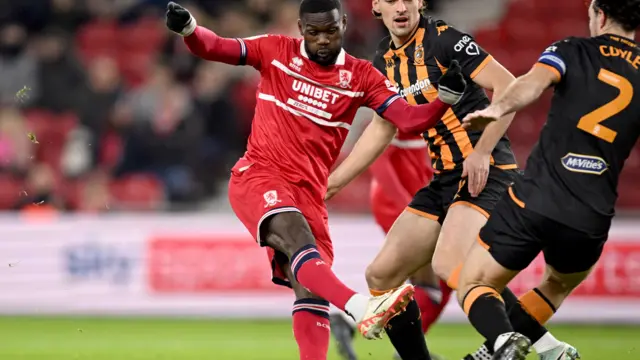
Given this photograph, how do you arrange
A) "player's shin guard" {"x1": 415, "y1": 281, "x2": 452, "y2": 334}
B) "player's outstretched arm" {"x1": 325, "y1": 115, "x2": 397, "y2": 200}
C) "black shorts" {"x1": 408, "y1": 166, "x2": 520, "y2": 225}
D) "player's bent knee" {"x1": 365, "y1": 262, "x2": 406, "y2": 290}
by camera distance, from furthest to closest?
"player's shin guard" {"x1": 415, "y1": 281, "x2": 452, "y2": 334}, "player's outstretched arm" {"x1": 325, "y1": 115, "x2": 397, "y2": 200}, "player's bent knee" {"x1": 365, "y1": 262, "x2": 406, "y2": 290}, "black shorts" {"x1": 408, "y1": 166, "x2": 520, "y2": 225}

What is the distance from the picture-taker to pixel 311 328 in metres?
5.34

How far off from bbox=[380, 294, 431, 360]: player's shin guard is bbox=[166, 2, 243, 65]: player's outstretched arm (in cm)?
170

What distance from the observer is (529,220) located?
5098mm

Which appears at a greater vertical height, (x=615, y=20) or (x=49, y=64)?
(x=615, y=20)

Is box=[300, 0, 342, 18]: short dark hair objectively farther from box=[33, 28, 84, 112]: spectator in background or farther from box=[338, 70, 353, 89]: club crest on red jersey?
box=[33, 28, 84, 112]: spectator in background

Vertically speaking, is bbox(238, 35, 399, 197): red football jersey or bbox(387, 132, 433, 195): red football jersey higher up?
bbox(238, 35, 399, 197): red football jersey

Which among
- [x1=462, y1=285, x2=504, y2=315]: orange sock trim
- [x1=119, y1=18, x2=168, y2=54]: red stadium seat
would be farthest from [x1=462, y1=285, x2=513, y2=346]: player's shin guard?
[x1=119, y1=18, x2=168, y2=54]: red stadium seat

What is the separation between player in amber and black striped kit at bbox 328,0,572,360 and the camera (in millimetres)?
5785

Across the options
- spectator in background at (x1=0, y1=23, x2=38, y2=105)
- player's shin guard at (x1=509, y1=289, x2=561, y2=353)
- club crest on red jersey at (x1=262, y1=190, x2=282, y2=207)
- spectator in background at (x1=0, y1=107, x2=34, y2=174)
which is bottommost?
spectator in background at (x1=0, y1=107, x2=34, y2=174)

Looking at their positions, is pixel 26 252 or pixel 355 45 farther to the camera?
pixel 355 45

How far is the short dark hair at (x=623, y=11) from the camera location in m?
5.10

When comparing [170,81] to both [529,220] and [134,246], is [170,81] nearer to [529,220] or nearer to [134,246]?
[134,246]

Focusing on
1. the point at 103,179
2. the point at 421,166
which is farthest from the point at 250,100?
the point at 421,166

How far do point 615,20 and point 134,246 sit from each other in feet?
22.9
